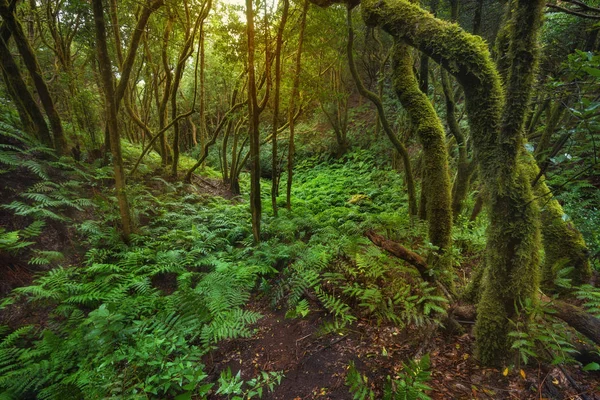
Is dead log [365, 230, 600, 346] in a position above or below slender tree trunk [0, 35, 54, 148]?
below

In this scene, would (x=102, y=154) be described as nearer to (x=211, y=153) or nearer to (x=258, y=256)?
(x=258, y=256)

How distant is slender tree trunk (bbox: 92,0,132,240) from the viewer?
4.54 m

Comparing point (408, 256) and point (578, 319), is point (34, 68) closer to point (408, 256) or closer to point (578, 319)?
point (408, 256)

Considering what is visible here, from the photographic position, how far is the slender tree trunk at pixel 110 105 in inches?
179

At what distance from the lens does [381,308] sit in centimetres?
317

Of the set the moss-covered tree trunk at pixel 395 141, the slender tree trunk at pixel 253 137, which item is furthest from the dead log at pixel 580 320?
the slender tree trunk at pixel 253 137

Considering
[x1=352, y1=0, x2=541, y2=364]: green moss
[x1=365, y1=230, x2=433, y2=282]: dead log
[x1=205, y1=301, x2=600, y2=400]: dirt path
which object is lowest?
[x1=205, y1=301, x2=600, y2=400]: dirt path

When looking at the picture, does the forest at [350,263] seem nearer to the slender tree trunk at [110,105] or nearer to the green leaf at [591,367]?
the slender tree trunk at [110,105]

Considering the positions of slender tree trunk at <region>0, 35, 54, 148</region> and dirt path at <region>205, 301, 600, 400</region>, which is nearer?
dirt path at <region>205, 301, 600, 400</region>

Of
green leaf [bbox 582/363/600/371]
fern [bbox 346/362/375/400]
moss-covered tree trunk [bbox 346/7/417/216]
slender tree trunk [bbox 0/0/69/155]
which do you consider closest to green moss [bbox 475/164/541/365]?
green leaf [bbox 582/363/600/371]

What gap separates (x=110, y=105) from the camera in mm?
4953

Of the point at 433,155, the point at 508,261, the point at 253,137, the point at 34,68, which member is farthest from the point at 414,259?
the point at 34,68

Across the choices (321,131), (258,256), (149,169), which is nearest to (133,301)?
(258,256)

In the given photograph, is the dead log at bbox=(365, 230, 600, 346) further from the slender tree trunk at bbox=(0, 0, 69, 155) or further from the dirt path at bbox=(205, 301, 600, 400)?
the slender tree trunk at bbox=(0, 0, 69, 155)
